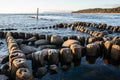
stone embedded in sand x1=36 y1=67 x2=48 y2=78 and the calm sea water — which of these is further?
the calm sea water

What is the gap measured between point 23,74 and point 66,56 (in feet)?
16.1

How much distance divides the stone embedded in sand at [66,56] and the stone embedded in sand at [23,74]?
14.1 ft

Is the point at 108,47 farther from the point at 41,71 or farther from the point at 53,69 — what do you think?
the point at 41,71

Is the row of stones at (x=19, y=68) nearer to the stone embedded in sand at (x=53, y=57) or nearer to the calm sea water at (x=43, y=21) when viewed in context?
the stone embedded in sand at (x=53, y=57)

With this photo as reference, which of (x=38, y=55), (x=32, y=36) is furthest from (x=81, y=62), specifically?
(x=32, y=36)

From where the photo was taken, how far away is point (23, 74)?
10.1m

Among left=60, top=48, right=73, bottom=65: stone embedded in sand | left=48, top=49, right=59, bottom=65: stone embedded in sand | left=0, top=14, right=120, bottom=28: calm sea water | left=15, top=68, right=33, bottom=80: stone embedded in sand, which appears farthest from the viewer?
left=0, top=14, right=120, bottom=28: calm sea water

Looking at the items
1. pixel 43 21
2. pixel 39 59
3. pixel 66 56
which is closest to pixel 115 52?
pixel 66 56

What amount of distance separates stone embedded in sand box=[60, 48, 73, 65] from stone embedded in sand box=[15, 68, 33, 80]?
430cm

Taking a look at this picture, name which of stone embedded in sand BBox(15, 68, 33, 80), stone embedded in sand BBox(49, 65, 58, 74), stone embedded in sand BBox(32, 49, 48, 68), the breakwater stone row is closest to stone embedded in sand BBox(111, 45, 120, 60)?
the breakwater stone row

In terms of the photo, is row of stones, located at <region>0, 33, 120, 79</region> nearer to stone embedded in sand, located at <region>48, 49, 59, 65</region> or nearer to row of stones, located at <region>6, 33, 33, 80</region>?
stone embedded in sand, located at <region>48, 49, 59, 65</region>

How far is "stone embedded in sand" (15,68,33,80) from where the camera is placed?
10091 millimetres

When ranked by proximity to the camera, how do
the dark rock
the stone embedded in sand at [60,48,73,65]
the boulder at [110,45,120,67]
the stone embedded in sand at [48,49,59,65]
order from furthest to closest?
1. the boulder at [110,45,120,67]
2. the stone embedded in sand at [60,48,73,65]
3. the stone embedded in sand at [48,49,59,65]
4. the dark rock

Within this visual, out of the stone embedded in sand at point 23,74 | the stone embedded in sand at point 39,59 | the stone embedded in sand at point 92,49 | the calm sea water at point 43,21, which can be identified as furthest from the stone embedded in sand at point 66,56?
the calm sea water at point 43,21
